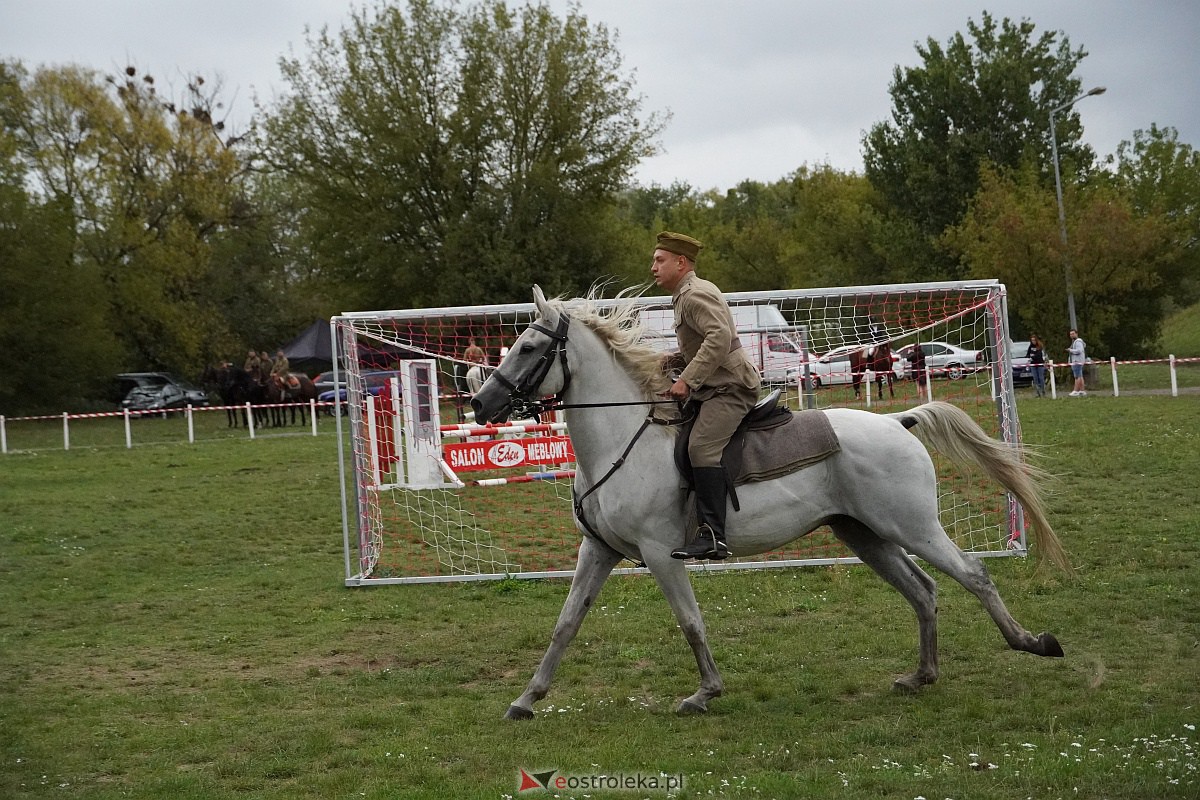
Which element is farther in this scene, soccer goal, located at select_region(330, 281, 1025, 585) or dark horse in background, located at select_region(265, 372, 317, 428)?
dark horse in background, located at select_region(265, 372, 317, 428)

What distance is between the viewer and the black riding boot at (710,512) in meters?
6.74

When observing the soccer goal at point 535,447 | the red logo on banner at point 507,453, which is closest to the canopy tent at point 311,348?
the soccer goal at point 535,447

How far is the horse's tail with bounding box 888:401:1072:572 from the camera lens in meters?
7.30

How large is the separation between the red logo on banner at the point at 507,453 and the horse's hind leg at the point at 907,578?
7530 millimetres

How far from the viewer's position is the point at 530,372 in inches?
269

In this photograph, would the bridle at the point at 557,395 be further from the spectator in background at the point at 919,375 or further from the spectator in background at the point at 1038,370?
the spectator in background at the point at 1038,370

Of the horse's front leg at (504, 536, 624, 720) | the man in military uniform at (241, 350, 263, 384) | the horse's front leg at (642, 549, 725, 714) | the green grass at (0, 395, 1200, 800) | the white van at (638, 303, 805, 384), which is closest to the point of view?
the green grass at (0, 395, 1200, 800)

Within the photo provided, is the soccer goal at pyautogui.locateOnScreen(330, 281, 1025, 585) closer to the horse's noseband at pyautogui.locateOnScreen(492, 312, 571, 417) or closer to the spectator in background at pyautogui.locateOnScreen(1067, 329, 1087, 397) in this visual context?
the horse's noseband at pyautogui.locateOnScreen(492, 312, 571, 417)

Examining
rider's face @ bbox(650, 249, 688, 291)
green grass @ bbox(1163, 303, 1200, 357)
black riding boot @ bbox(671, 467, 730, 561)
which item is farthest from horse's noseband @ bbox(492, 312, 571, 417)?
green grass @ bbox(1163, 303, 1200, 357)

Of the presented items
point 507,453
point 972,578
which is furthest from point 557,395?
point 507,453

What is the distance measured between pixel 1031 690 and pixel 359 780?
370 cm

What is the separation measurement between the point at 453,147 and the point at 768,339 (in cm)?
3202

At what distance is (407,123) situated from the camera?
43875 mm

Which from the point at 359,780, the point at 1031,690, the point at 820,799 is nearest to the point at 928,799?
the point at 820,799
